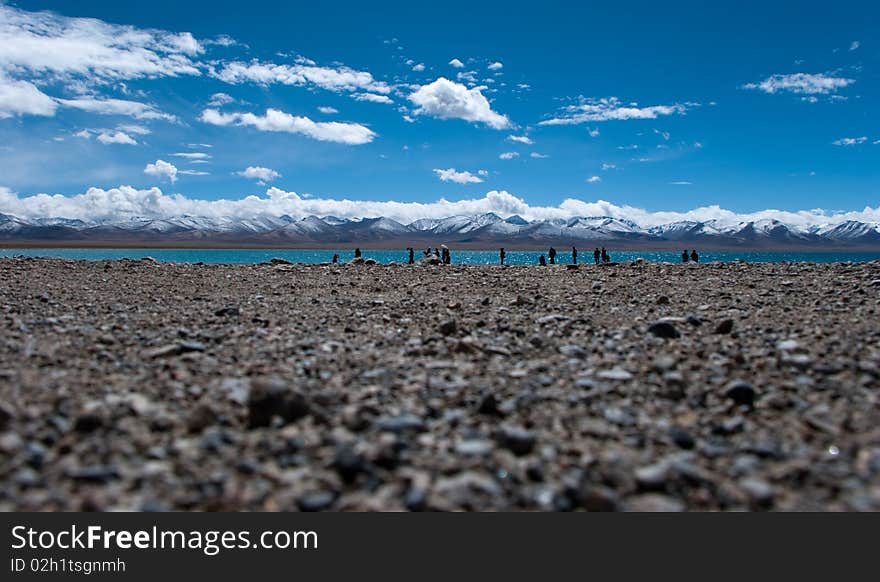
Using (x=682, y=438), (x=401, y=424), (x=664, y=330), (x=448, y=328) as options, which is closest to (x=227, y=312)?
(x=448, y=328)

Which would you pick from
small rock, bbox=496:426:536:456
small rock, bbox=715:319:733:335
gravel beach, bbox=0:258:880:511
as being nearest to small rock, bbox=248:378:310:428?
gravel beach, bbox=0:258:880:511

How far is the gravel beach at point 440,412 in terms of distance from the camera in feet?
13.6

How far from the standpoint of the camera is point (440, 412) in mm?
5848

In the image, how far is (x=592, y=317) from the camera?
40.5ft

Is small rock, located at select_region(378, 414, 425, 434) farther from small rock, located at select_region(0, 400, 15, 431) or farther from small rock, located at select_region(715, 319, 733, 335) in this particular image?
small rock, located at select_region(715, 319, 733, 335)

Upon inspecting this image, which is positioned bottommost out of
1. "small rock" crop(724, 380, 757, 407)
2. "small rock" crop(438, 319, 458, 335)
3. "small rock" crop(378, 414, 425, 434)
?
"small rock" crop(378, 414, 425, 434)

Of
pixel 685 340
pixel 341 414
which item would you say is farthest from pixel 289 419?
pixel 685 340

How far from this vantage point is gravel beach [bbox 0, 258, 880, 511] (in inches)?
163

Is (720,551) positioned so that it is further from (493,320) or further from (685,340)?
(493,320)

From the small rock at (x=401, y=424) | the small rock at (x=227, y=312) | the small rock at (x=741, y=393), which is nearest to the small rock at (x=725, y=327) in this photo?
the small rock at (x=741, y=393)

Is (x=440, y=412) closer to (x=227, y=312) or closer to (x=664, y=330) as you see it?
(x=664, y=330)

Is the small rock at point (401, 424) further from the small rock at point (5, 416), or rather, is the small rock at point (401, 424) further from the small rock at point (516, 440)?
the small rock at point (5, 416)

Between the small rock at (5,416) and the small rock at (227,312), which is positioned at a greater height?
the small rock at (227,312)

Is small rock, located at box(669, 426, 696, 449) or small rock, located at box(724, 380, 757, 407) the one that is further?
small rock, located at box(724, 380, 757, 407)
